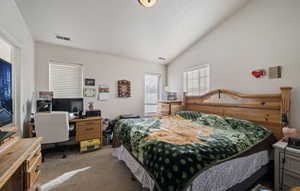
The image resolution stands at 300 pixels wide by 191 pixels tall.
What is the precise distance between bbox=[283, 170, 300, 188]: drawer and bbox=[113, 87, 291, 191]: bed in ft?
0.80

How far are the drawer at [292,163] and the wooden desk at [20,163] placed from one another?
2.80m

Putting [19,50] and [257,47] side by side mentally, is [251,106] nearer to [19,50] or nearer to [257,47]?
[257,47]

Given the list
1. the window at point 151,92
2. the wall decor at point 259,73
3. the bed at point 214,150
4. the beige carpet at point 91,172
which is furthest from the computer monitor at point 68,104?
the wall decor at point 259,73

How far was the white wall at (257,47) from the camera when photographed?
6.82 ft

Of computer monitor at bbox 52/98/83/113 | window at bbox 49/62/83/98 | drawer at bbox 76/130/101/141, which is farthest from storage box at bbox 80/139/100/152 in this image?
window at bbox 49/62/83/98

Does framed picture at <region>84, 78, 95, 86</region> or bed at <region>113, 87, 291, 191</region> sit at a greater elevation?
framed picture at <region>84, 78, 95, 86</region>

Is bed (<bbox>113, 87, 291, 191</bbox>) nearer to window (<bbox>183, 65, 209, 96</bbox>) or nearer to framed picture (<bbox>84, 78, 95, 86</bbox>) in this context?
window (<bbox>183, 65, 209, 96</bbox>)

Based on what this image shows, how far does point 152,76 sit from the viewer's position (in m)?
4.85

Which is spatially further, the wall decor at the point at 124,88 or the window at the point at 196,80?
the wall decor at the point at 124,88

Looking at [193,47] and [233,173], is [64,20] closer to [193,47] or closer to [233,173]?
[193,47]

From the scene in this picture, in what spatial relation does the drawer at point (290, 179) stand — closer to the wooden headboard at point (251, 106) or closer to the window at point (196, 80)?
the wooden headboard at point (251, 106)

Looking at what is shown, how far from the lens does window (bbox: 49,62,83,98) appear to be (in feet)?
11.0

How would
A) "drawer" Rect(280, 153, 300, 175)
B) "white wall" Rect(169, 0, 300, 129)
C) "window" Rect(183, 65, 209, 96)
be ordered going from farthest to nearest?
1. "window" Rect(183, 65, 209, 96)
2. "white wall" Rect(169, 0, 300, 129)
3. "drawer" Rect(280, 153, 300, 175)

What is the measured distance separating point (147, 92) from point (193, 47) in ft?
6.69
